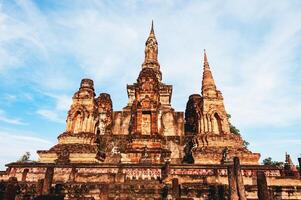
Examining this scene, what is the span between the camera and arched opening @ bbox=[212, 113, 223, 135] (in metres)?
21.0

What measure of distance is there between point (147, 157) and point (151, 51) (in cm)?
1690

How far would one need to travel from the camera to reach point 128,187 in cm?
1335

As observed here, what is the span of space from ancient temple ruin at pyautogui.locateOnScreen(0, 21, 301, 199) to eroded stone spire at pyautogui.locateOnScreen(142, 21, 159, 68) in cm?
388

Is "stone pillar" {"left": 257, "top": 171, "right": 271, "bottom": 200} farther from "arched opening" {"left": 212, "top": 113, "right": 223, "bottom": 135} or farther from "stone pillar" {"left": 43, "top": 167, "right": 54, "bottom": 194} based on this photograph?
"stone pillar" {"left": 43, "top": 167, "right": 54, "bottom": 194}

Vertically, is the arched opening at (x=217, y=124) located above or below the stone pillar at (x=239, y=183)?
above

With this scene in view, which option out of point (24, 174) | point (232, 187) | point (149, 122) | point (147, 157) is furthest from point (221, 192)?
point (24, 174)

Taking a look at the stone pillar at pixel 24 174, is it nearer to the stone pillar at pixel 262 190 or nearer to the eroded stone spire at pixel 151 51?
the stone pillar at pixel 262 190

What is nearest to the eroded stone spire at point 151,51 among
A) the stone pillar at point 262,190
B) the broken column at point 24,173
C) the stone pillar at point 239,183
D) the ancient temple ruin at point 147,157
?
the ancient temple ruin at point 147,157

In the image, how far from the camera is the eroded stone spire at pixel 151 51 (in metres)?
31.9

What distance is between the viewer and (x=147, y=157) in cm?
1908

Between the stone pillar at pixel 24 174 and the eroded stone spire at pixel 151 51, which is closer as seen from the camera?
the stone pillar at pixel 24 174

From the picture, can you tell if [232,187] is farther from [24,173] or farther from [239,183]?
[24,173]

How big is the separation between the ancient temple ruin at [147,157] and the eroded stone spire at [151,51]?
12.7ft

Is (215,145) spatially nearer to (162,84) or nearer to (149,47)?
(162,84)
